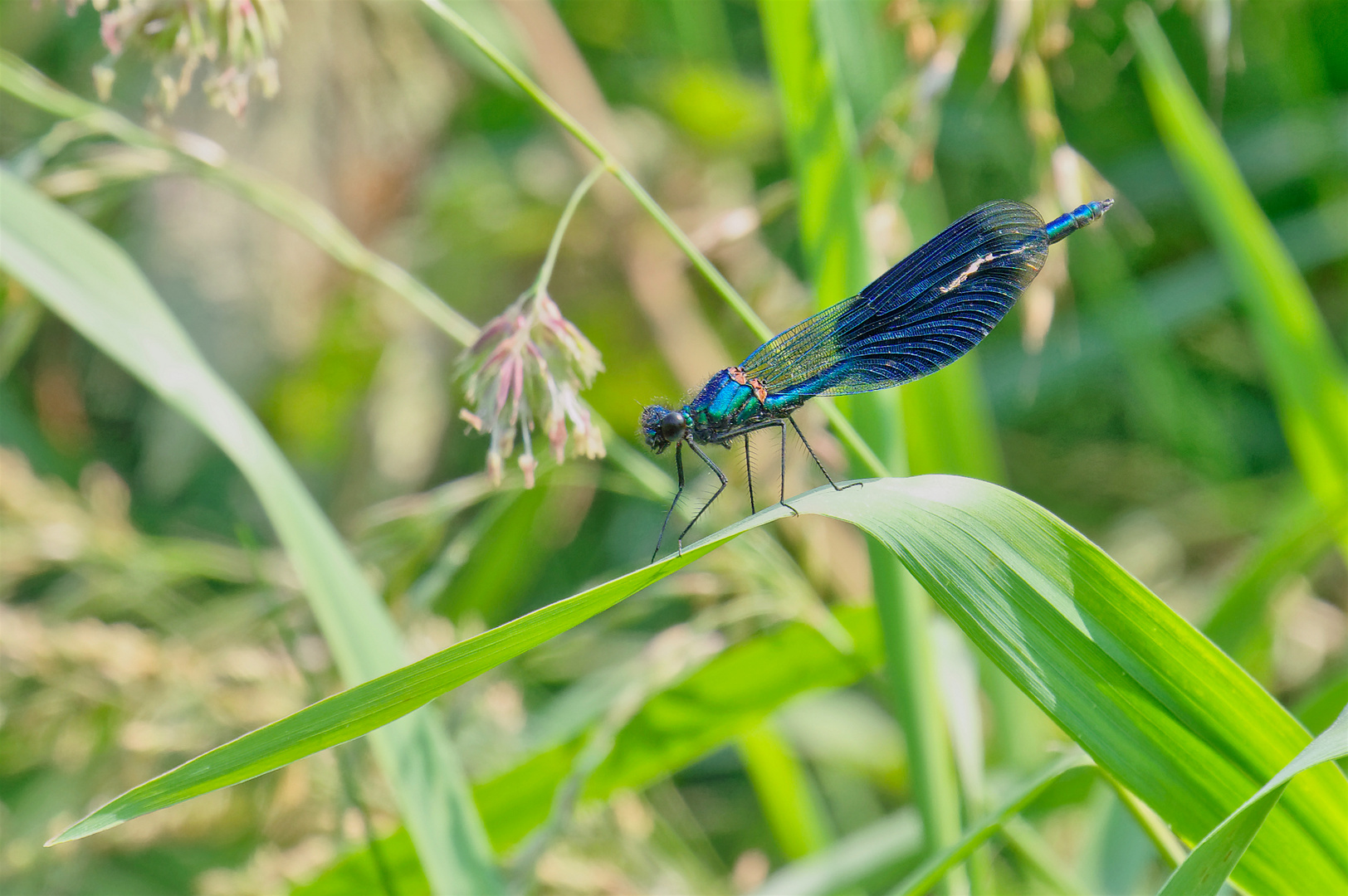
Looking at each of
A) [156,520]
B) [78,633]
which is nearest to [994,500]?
[78,633]

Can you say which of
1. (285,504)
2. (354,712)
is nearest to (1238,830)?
(354,712)

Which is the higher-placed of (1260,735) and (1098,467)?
(1098,467)

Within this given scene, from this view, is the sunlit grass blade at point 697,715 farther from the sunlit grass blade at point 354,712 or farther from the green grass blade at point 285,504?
the sunlit grass blade at point 354,712

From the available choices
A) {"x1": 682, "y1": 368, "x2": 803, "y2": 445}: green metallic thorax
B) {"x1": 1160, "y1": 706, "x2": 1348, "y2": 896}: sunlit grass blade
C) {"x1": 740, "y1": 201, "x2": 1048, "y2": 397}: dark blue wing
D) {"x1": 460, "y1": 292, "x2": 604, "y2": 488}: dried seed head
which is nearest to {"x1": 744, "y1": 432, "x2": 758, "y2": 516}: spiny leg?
{"x1": 682, "y1": 368, "x2": 803, "y2": 445}: green metallic thorax

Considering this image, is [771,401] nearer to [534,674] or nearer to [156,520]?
[534,674]

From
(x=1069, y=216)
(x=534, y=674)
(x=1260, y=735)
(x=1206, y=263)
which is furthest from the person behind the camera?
(x=1206, y=263)

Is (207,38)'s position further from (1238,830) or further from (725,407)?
(1238,830)

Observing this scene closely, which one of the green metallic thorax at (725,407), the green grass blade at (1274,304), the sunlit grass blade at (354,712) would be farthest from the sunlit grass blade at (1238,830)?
the green grass blade at (1274,304)
